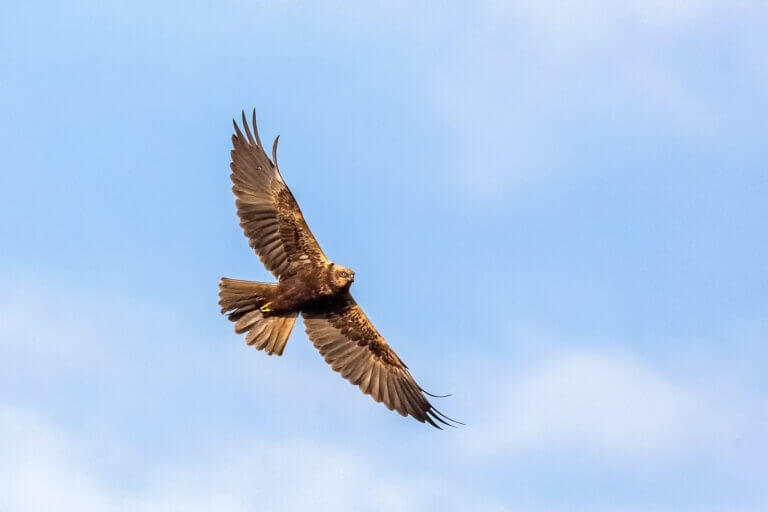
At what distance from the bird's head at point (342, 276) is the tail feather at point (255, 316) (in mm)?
1045

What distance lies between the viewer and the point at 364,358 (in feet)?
54.3

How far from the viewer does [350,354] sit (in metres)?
16.5

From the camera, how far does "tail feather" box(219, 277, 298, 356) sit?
50.1 feet

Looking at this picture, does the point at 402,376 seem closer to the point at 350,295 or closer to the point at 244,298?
the point at 350,295

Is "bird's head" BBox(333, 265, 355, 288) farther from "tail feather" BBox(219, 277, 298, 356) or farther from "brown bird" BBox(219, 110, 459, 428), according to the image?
"tail feather" BBox(219, 277, 298, 356)

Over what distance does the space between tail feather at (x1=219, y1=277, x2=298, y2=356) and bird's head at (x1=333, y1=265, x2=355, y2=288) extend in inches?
41.1

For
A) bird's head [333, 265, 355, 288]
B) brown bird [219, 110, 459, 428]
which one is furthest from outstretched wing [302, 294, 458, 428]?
bird's head [333, 265, 355, 288]

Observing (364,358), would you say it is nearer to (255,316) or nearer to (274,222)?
(255,316)

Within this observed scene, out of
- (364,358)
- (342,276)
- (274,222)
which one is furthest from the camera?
(364,358)

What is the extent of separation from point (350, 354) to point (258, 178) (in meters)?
3.49

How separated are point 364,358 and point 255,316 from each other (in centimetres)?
221

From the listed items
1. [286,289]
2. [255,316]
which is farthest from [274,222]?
[255,316]

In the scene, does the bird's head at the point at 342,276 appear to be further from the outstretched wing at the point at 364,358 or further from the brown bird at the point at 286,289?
the outstretched wing at the point at 364,358

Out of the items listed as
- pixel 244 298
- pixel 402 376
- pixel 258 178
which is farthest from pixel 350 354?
pixel 258 178
